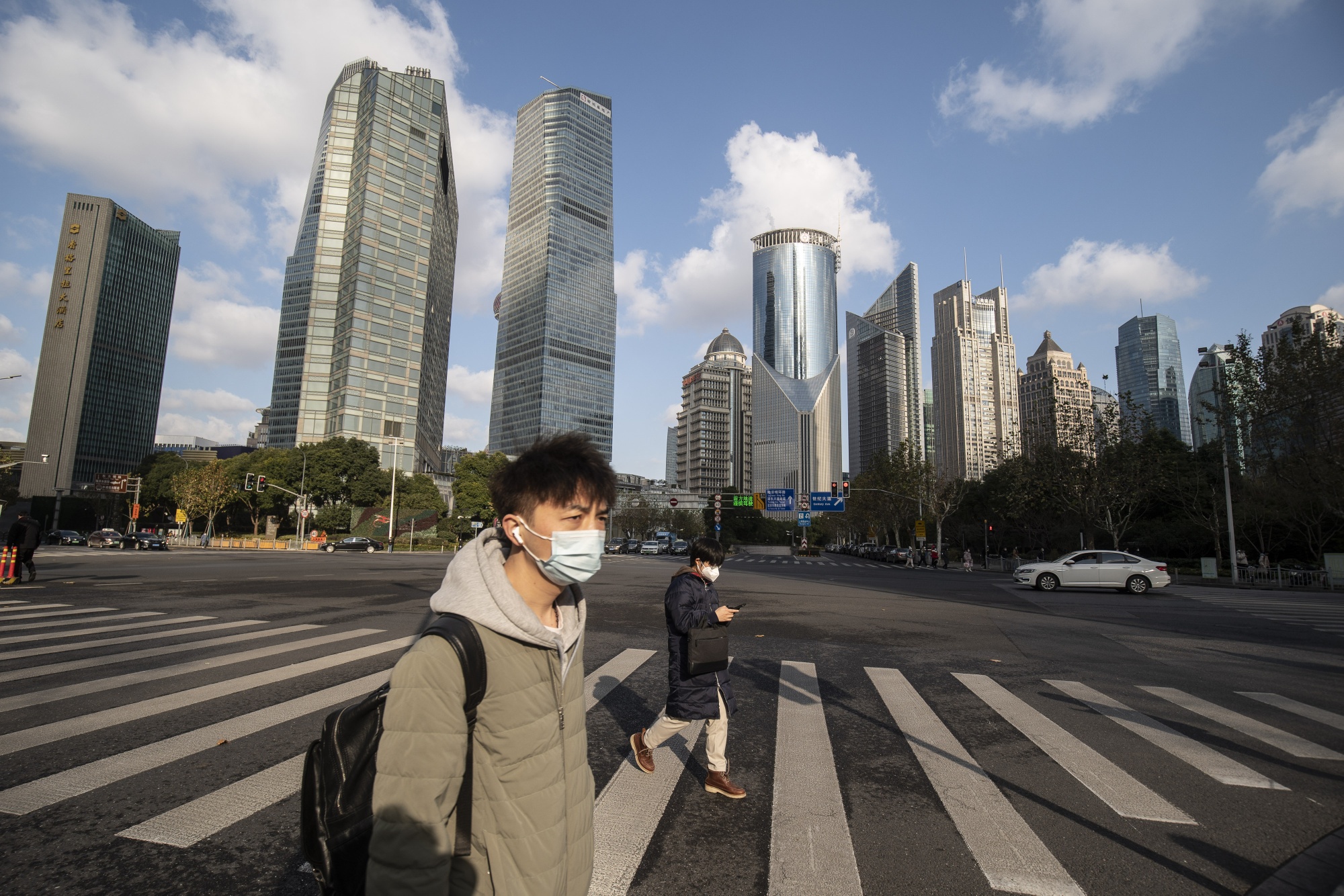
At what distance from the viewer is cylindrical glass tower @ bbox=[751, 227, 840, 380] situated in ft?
583

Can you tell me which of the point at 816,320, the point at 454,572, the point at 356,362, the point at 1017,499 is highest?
the point at 816,320

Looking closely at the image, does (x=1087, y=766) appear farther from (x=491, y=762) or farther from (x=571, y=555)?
(x=491, y=762)

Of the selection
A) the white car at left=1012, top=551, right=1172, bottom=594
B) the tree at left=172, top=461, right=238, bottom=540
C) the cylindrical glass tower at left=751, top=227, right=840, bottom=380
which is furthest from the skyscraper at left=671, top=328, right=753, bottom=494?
the white car at left=1012, top=551, right=1172, bottom=594

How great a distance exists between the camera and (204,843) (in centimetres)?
332

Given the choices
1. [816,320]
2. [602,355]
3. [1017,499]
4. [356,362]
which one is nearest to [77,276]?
[356,362]

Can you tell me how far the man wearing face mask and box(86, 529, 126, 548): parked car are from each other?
57397mm

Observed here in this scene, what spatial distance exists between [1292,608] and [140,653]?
23660 mm

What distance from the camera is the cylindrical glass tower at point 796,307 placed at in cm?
17775

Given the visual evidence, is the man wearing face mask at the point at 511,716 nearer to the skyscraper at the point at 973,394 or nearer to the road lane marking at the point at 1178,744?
the road lane marking at the point at 1178,744

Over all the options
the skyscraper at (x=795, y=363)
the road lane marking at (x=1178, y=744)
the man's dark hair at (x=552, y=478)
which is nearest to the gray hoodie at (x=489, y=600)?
the man's dark hair at (x=552, y=478)

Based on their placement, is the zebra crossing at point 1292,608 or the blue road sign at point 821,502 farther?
the blue road sign at point 821,502

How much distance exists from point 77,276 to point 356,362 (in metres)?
56.3

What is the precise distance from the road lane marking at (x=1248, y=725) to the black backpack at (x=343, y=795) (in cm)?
678

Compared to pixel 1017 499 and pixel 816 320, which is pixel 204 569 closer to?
pixel 1017 499
